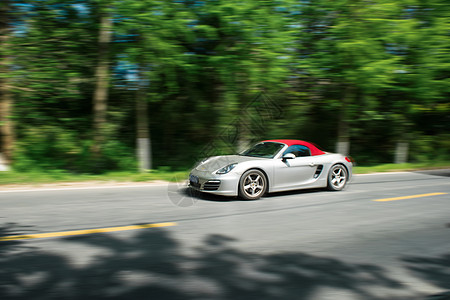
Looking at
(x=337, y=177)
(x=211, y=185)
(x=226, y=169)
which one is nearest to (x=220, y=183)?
(x=211, y=185)

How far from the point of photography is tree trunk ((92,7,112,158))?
1187 centimetres

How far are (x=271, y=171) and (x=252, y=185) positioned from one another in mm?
538

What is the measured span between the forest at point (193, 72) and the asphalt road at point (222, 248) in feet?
17.3

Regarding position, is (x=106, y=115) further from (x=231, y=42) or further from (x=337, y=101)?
(x=337, y=101)

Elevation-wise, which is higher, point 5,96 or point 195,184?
point 5,96

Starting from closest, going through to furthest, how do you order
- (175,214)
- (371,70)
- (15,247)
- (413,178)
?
(15,247)
(175,214)
(413,178)
(371,70)

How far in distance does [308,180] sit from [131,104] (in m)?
8.49

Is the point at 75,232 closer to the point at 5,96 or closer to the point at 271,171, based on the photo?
the point at 271,171

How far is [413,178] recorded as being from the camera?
1119cm

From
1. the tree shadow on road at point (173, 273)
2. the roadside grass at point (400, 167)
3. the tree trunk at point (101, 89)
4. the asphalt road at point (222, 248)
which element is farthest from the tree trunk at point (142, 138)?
the tree shadow on road at point (173, 273)

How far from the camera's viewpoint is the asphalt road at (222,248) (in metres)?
3.28

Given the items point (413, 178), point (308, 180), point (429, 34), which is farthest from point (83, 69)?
point (429, 34)

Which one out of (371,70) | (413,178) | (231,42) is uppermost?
(231,42)

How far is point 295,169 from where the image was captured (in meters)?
7.78
